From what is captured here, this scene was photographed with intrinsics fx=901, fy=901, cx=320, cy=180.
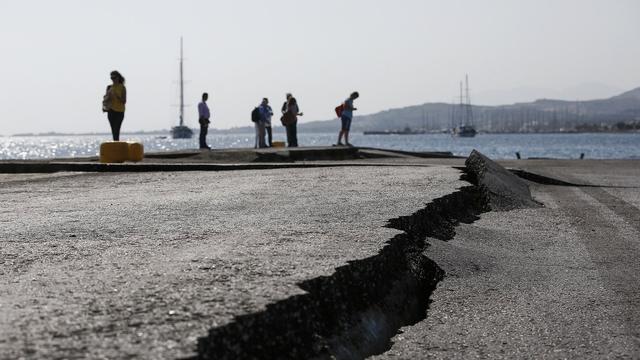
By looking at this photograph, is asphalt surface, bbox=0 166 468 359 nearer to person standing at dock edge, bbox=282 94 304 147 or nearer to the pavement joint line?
the pavement joint line

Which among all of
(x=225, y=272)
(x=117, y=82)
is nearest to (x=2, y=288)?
(x=225, y=272)

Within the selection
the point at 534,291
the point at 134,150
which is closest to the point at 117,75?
the point at 134,150

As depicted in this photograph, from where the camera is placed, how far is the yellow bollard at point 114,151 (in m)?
15.1

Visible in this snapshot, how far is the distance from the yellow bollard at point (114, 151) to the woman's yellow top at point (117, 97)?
1.55 metres

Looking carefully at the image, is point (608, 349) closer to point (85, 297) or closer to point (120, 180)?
point (85, 297)

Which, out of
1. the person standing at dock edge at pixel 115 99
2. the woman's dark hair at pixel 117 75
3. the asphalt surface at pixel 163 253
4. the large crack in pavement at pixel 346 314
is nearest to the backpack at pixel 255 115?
the person standing at dock edge at pixel 115 99

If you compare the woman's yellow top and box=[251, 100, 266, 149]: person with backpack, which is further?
box=[251, 100, 266, 149]: person with backpack

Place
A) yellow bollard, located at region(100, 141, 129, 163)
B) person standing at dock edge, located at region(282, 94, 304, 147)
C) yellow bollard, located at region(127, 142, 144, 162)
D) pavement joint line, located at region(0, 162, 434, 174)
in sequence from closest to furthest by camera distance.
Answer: pavement joint line, located at region(0, 162, 434, 174) < yellow bollard, located at region(100, 141, 129, 163) < yellow bollard, located at region(127, 142, 144, 162) < person standing at dock edge, located at region(282, 94, 304, 147)

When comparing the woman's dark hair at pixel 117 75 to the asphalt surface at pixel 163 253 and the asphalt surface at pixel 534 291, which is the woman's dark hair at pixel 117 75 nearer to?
the asphalt surface at pixel 163 253

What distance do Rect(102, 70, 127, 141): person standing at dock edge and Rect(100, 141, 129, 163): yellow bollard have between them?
1537 mm

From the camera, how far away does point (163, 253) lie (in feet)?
14.6

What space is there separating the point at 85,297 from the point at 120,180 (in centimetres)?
769

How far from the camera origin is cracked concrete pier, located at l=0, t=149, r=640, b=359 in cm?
294

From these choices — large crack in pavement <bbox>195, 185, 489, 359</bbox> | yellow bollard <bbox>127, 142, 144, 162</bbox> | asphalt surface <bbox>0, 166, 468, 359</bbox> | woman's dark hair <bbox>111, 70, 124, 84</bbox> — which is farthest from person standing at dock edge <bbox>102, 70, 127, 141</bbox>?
large crack in pavement <bbox>195, 185, 489, 359</bbox>
